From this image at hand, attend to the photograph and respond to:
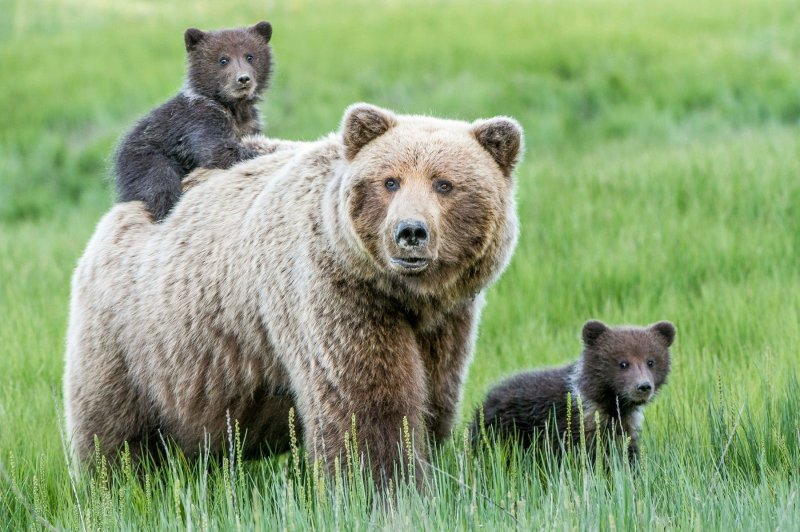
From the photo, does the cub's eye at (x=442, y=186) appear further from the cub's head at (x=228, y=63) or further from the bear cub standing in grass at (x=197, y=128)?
the cub's head at (x=228, y=63)

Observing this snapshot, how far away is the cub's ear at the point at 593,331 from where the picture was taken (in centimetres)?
611

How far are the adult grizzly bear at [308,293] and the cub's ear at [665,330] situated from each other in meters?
1.36

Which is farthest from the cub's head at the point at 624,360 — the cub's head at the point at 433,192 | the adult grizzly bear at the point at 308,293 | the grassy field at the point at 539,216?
the cub's head at the point at 433,192

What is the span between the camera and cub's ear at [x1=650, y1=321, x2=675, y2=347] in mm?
6219

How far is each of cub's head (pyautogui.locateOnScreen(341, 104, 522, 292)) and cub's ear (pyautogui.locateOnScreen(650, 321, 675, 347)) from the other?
1.52 meters

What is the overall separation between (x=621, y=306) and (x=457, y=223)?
3649 mm

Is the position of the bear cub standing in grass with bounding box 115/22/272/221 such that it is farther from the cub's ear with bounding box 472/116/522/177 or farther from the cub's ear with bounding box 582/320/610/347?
the cub's ear with bounding box 582/320/610/347

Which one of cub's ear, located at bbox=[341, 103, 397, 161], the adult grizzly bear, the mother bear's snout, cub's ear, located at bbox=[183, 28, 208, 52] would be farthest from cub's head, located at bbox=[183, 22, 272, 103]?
the mother bear's snout

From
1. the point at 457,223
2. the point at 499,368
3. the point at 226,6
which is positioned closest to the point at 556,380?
the point at 499,368

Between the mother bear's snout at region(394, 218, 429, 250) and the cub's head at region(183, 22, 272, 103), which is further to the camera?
the cub's head at region(183, 22, 272, 103)

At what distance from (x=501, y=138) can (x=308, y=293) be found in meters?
1.11

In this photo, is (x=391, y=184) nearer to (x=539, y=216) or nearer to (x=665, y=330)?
(x=665, y=330)

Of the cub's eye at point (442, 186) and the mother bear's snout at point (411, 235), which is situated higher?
the cub's eye at point (442, 186)

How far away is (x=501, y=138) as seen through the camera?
16.6 feet
